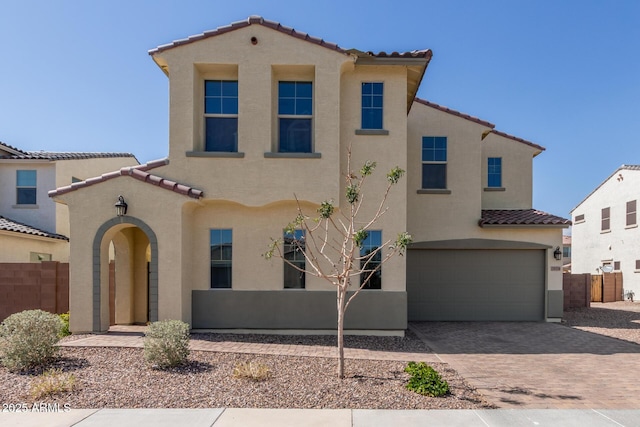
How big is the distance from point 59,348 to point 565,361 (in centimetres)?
1021

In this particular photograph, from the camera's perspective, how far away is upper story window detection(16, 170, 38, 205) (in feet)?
57.6

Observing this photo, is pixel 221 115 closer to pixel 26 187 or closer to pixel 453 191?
pixel 453 191

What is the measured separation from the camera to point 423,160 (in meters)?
14.0

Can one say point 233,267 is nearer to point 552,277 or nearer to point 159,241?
point 159,241

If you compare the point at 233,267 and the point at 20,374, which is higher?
the point at 233,267

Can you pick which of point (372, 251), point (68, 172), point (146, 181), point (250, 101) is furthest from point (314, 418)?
point (68, 172)

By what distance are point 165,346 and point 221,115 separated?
19.4 ft

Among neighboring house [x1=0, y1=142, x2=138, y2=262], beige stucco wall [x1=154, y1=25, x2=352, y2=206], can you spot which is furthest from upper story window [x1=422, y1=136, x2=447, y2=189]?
neighboring house [x1=0, y1=142, x2=138, y2=262]

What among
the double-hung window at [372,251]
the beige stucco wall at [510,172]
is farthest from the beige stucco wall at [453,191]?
the double-hung window at [372,251]

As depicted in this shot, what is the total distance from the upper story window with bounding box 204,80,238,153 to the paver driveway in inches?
287

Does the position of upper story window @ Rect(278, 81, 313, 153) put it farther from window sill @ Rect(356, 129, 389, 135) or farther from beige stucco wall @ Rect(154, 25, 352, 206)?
window sill @ Rect(356, 129, 389, 135)

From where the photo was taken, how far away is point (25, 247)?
15672 mm

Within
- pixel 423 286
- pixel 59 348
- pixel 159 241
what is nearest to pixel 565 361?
pixel 423 286

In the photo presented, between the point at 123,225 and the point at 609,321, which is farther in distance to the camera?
the point at 609,321
